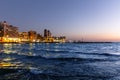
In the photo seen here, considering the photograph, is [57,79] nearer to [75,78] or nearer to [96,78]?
[75,78]

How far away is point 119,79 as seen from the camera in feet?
63.3

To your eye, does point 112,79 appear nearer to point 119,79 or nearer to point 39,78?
point 119,79

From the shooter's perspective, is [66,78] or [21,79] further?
[66,78]

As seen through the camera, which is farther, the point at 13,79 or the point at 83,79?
the point at 83,79

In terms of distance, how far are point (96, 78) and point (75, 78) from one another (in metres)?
1.97

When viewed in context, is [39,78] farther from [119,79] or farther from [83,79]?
[119,79]

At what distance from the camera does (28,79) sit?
18656 millimetres

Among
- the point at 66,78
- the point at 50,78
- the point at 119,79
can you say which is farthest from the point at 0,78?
the point at 119,79

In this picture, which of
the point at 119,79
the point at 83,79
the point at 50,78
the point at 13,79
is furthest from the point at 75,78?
the point at 13,79

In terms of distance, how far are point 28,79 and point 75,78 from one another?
4.20 meters

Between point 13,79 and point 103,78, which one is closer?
point 13,79

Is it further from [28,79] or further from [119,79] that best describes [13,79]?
[119,79]

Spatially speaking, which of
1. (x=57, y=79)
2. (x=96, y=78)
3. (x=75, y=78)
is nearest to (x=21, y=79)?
(x=57, y=79)

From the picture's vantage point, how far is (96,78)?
2009cm
